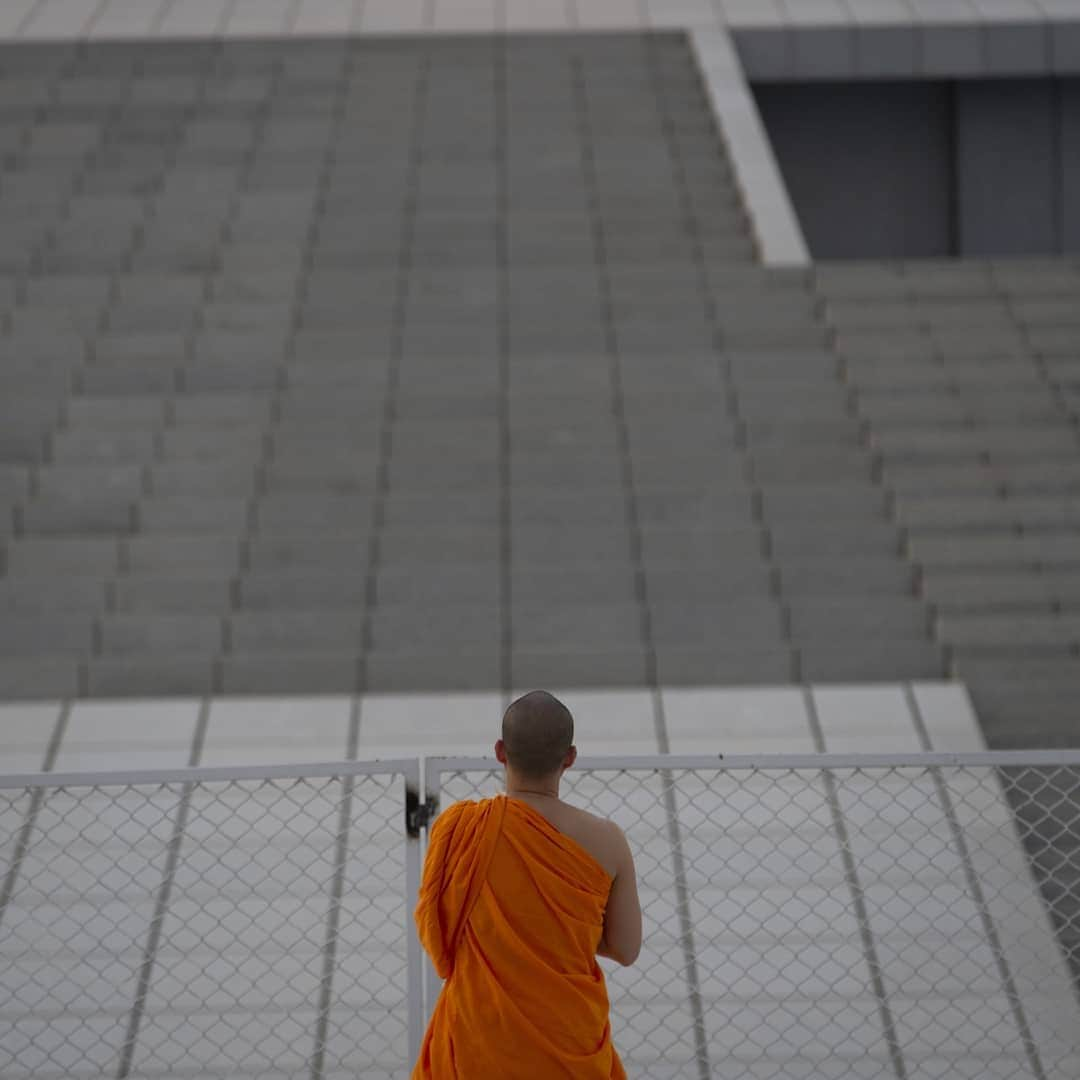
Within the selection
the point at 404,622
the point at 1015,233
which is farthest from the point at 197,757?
the point at 1015,233

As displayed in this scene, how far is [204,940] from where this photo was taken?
4.72 metres

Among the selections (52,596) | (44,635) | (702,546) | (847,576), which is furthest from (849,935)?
(52,596)

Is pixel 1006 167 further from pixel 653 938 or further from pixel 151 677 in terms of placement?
pixel 653 938

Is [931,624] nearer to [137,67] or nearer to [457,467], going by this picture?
[457,467]

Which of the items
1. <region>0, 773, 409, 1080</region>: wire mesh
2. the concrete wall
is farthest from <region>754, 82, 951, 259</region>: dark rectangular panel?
<region>0, 773, 409, 1080</region>: wire mesh

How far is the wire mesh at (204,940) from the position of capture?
4.58 meters

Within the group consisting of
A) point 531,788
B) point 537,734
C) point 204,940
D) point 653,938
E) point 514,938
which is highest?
point 537,734

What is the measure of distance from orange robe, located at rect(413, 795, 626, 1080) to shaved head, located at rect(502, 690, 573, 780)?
3.3 inches

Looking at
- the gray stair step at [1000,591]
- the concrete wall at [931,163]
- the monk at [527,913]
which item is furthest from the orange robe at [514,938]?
the concrete wall at [931,163]

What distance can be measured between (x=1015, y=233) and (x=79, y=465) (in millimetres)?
10610

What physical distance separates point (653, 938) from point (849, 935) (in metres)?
0.60

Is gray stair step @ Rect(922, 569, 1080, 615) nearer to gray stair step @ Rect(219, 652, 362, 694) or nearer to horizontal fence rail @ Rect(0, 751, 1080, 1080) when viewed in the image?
horizontal fence rail @ Rect(0, 751, 1080, 1080)

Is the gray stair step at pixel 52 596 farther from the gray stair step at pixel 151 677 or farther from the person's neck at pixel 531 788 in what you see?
the person's neck at pixel 531 788

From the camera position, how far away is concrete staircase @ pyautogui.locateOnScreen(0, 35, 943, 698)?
7.05 meters
